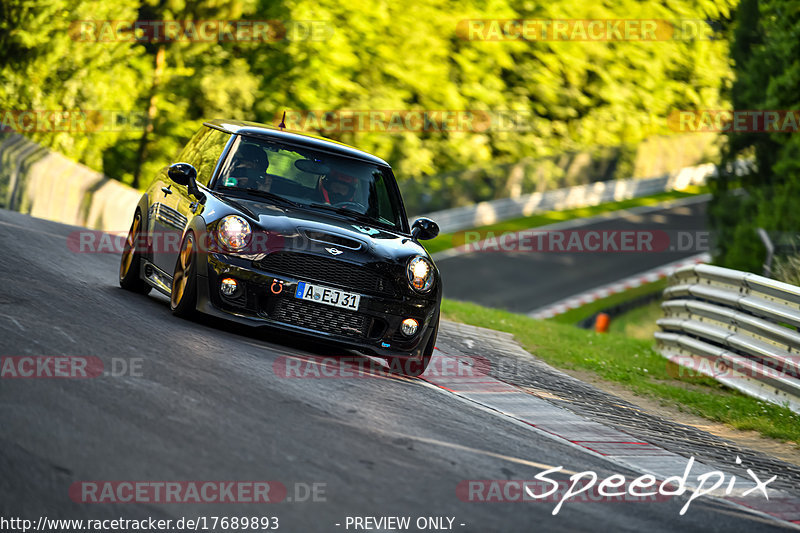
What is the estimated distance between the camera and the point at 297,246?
7434 mm

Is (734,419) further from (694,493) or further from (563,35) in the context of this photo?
(563,35)

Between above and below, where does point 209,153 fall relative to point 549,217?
above

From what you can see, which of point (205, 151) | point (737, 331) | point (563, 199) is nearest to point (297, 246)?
point (205, 151)

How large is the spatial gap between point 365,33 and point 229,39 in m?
4.88

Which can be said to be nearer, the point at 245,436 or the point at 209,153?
the point at 245,436

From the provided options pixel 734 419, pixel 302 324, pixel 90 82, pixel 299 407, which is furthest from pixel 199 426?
pixel 90 82

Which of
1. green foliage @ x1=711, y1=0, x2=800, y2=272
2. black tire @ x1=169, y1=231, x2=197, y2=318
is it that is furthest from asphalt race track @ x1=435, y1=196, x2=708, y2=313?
black tire @ x1=169, y1=231, x2=197, y2=318

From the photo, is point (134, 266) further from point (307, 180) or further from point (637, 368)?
point (637, 368)

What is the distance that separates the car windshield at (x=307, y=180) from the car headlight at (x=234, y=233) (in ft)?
2.38

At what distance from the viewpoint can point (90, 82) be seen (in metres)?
26.6

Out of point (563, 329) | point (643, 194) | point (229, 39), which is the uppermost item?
point (229, 39)

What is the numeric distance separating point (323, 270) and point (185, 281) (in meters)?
1.09

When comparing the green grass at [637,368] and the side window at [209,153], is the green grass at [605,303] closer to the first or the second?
the green grass at [637,368]

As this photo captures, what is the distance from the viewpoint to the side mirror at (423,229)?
871cm
